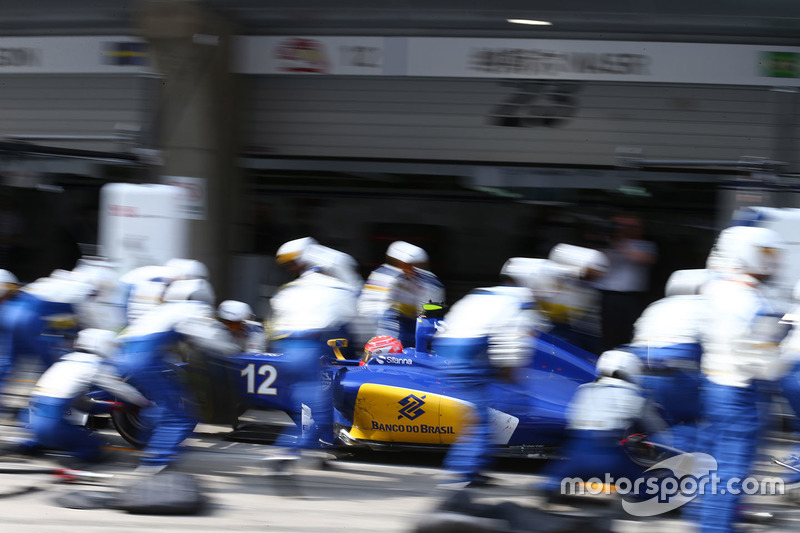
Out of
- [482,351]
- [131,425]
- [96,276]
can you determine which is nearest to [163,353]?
[131,425]

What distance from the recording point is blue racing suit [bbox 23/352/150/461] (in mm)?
5055

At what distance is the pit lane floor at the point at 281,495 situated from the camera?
175 inches

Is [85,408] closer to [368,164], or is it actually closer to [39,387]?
[39,387]

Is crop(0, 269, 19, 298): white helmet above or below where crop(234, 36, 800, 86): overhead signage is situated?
below

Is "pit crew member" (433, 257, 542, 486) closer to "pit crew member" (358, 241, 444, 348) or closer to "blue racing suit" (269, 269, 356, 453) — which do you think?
"blue racing suit" (269, 269, 356, 453)

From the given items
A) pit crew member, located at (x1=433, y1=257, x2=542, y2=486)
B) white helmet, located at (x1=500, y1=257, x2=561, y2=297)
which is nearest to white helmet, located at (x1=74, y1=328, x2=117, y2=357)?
pit crew member, located at (x1=433, y1=257, x2=542, y2=486)

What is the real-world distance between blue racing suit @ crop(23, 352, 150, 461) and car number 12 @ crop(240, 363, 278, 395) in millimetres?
819

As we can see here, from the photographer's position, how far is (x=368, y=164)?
10297 millimetres

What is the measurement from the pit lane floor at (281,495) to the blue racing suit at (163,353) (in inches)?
16.6

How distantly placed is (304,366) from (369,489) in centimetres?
84

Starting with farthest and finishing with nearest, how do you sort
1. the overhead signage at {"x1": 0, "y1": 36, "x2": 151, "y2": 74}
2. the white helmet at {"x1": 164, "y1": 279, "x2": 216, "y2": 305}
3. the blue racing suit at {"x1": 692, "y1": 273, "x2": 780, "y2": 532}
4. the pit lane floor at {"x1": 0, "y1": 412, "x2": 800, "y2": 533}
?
the overhead signage at {"x1": 0, "y1": 36, "x2": 151, "y2": 74}
the white helmet at {"x1": 164, "y1": 279, "x2": 216, "y2": 305}
the pit lane floor at {"x1": 0, "y1": 412, "x2": 800, "y2": 533}
the blue racing suit at {"x1": 692, "y1": 273, "x2": 780, "y2": 532}

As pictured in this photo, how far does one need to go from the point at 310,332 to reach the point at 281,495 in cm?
94

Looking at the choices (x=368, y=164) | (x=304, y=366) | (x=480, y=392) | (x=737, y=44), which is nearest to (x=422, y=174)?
(x=368, y=164)

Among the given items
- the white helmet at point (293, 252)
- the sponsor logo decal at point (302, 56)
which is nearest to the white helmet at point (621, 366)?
the white helmet at point (293, 252)
